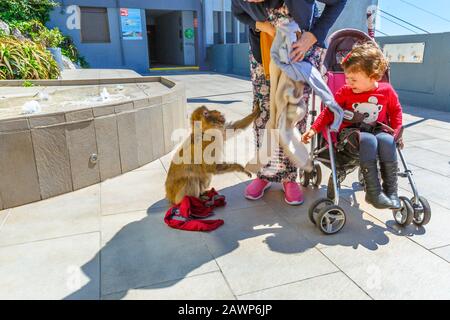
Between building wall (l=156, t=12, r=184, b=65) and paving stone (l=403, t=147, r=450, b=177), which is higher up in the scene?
building wall (l=156, t=12, r=184, b=65)

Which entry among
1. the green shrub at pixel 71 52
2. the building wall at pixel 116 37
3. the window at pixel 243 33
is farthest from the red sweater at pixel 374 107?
the window at pixel 243 33

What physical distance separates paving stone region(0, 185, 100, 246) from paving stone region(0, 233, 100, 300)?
0.11 m

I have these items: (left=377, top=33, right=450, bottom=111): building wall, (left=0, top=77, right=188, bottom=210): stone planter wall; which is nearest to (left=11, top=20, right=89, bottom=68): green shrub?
(left=0, top=77, right=188, bottom=210): stone planter wall

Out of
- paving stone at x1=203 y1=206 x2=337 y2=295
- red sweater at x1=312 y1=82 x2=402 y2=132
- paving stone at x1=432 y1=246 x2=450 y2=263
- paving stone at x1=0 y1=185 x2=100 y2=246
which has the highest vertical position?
red sweater at x1=312 y1=82 x2=402 y2=132

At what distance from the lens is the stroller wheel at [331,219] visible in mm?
2570

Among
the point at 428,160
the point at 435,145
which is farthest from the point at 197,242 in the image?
the point at 435,145

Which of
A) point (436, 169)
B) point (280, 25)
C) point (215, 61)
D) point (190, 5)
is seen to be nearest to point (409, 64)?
point (436, 169)

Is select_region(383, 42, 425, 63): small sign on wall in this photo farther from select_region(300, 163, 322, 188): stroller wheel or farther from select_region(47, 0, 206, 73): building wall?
select_region(47, 0, 206, 73): building wall

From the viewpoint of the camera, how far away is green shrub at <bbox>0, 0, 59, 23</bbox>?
1352cm

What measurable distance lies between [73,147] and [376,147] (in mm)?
2636

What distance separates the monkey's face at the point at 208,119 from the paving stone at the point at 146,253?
2.80 ft

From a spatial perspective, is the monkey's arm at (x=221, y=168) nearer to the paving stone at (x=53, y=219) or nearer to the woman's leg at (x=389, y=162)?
the paving stone at (x=53, y=219)

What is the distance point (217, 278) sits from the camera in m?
2.20
